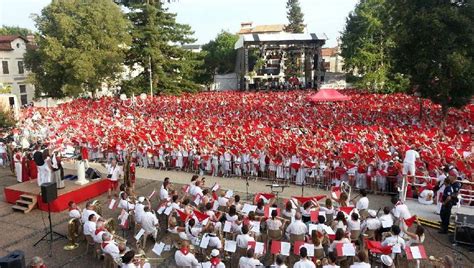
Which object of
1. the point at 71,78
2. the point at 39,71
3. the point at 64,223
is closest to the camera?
the point at 64,223

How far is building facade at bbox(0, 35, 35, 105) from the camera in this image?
5362 cm

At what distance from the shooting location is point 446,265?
6758mm

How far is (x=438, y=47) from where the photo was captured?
21375 mm

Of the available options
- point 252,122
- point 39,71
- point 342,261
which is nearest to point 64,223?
point 342,261

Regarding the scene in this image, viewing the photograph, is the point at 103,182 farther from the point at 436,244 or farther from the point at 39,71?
the point at 39,71

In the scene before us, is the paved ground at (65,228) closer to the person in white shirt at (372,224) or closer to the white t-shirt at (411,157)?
the white t-shirt at (411,157)

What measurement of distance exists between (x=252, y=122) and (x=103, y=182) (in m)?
11.2

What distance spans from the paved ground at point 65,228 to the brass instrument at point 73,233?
20cm

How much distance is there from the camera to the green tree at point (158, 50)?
150 ft

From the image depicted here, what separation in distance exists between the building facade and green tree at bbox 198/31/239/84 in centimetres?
2795

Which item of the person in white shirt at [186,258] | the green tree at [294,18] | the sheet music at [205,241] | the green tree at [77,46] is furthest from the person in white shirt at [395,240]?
the green tree at [294,18]

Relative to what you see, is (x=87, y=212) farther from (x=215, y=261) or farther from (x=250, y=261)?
(x=250, y=261)

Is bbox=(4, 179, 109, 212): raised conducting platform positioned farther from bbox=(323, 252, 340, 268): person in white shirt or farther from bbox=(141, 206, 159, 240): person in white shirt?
bbox=(323, 252, 340, 268): person in white shirt

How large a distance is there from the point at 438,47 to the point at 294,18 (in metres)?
67.4
